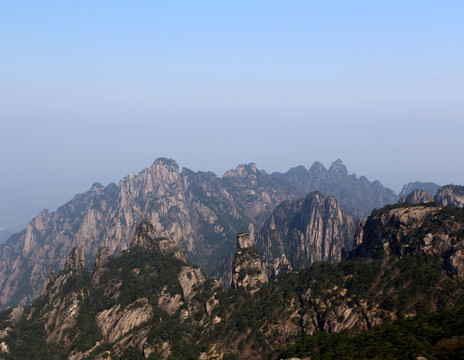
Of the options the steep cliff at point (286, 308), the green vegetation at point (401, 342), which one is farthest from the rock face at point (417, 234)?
the green vegetation at point (401, 342)

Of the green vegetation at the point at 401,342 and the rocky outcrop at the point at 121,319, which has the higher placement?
the green vegetation at the point at 401,342

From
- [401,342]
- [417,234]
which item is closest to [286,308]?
[417,234]

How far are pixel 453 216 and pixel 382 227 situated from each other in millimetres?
27070

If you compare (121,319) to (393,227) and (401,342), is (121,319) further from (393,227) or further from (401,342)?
(401,342)

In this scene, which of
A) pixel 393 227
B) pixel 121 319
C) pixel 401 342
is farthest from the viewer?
pixel 121 319


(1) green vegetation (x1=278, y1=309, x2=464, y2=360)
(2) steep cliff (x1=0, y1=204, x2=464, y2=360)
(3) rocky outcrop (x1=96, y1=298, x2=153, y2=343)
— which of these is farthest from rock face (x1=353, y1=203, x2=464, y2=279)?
(3) rocky outcrop (x1=96, y1=298, x2=153, y2=343)

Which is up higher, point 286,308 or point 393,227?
point 393,227

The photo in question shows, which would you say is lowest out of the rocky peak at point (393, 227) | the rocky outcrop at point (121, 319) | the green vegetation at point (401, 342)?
the rocky outcrop at point (121, 319)

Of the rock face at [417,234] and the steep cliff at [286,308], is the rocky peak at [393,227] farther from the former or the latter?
the steep cliff at [286,308]

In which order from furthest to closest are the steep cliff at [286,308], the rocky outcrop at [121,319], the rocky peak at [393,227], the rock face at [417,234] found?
1. the rocky outcrop at [121,319]
2. the rocky peak at [393,227]
3. the rock face at [417,234]
4. the steep cliff at [286,308]

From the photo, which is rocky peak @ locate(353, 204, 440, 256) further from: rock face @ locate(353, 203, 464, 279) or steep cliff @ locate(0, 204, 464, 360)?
steep cliff @ locate(0, 204, 464, 360)

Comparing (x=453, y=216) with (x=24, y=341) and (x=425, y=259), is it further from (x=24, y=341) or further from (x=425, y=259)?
(x=24, y=341)

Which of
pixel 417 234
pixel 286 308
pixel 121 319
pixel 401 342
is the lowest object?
pixel 121 319

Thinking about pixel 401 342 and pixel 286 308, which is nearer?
pixel 401 342
